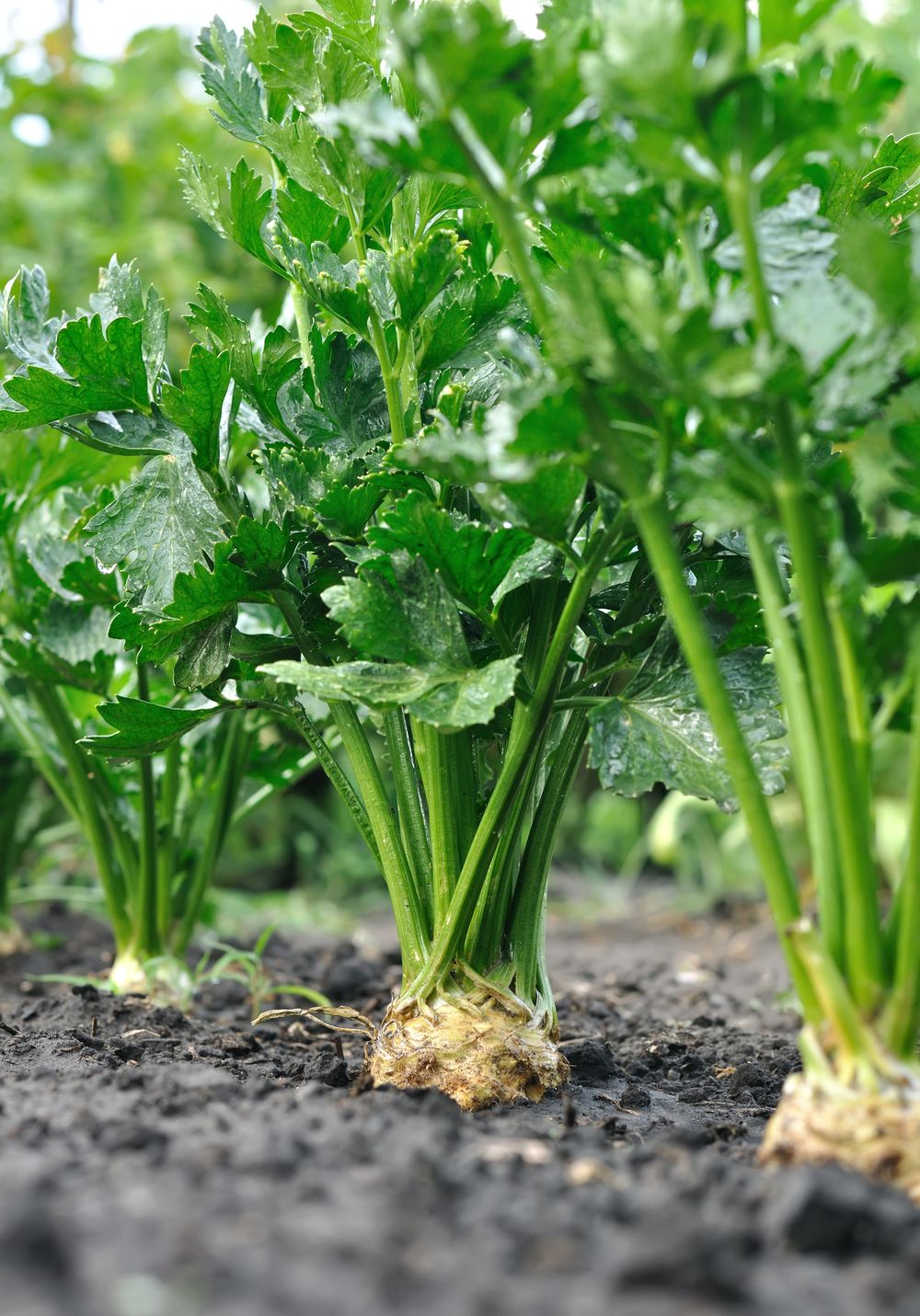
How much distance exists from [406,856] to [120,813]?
0.76 metres

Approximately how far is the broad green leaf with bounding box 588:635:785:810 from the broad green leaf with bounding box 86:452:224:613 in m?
0.49

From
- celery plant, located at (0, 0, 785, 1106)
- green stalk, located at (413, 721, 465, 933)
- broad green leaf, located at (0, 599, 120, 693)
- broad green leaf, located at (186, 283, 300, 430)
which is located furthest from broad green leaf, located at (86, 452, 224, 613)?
broad green leaf, located at (0, 599, 120, 693)

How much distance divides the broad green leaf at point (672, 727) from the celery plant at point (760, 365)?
0.48 ft

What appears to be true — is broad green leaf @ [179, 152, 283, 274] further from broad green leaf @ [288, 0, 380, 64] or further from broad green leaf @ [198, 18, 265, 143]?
broad green leaf @ [288, 0, 380, 64]

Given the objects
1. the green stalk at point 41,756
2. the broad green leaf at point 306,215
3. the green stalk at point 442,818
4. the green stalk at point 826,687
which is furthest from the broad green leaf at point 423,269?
the green stalk at point 41,756

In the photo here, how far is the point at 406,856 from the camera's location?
1207mm

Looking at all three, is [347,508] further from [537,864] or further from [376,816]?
[537,864]

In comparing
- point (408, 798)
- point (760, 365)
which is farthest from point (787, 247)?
point (408, 798)

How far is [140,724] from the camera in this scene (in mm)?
1288

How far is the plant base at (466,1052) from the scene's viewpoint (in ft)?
3.66

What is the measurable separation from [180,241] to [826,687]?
14.9ft

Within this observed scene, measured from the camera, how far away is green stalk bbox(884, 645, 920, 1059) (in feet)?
2.70

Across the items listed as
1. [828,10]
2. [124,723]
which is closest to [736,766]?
[828,10]

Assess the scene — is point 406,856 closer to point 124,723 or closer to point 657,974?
point 124,723
